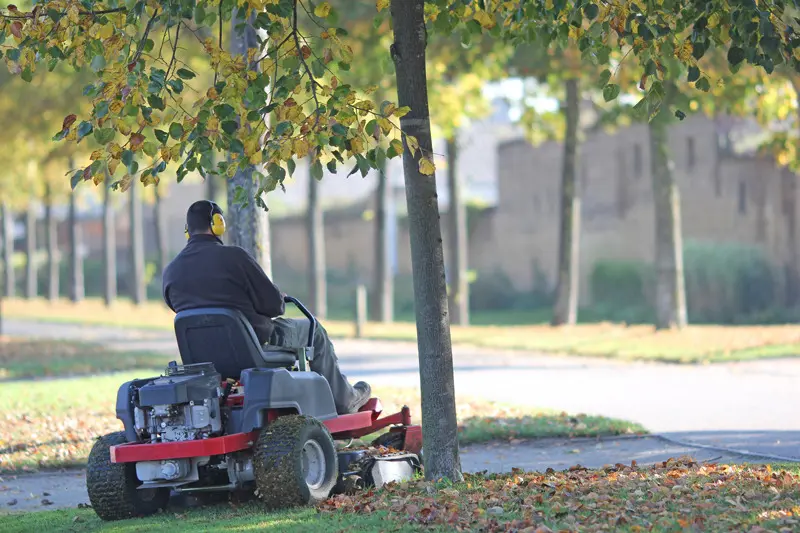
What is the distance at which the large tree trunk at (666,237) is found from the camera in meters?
22.7

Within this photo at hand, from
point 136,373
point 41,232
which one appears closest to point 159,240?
point 136,373

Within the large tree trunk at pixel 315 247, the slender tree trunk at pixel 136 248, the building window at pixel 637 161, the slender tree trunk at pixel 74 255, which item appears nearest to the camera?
the large tree trunk at pixel 315 247

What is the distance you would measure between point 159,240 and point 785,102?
22.4m

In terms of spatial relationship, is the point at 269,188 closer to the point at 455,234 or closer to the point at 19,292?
the point at 455,234

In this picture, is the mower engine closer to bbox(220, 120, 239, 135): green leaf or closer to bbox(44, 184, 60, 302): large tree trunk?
bbox(220, 120, 239, 135): green leaf

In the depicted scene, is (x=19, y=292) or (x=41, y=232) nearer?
(x=19, y=292)

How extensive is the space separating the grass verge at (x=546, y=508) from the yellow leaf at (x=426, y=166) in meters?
1.94

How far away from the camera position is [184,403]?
7875mm

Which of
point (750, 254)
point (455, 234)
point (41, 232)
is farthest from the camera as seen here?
point (41, 232)

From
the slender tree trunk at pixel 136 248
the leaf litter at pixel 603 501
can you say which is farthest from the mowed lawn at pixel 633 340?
the leaf litter at pixel 603 501

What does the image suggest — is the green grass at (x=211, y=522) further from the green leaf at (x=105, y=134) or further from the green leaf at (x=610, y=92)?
the green leaf at (x=610, y=92)

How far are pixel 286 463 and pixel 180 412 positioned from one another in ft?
2.44

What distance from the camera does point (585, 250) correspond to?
3844 centimetres

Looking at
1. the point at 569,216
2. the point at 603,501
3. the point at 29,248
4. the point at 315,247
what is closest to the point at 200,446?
the point at 603,501
